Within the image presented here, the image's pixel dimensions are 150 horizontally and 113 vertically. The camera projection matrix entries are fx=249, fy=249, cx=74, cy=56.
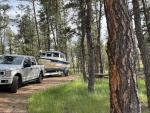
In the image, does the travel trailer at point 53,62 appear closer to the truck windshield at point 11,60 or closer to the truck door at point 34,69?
the truck door at point 34,69

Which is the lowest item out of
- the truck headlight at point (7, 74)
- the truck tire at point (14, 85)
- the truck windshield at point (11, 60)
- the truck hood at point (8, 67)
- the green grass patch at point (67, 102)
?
the green grass patch at point (67, 102)

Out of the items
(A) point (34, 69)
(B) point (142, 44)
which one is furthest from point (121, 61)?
(A) point (34, 69)

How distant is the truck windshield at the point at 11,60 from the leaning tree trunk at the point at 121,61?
8.79m

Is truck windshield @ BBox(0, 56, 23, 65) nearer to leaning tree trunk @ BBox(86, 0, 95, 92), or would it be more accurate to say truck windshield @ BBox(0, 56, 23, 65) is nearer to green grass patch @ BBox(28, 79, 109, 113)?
green grass patch @ BBox(28, 79, 109, 113)

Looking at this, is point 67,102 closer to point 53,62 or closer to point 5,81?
point 5,81

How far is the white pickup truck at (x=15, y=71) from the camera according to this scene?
36.3 feet

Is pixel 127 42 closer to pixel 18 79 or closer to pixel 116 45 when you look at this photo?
pixel 116 45

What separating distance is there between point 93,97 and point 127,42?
6.65 metres

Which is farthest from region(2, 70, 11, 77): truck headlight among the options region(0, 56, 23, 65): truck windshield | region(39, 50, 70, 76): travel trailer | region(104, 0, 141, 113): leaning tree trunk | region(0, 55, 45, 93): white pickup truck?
region(39, 50, 70, 76): travel trailer

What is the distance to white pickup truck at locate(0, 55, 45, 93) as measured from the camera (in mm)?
11062

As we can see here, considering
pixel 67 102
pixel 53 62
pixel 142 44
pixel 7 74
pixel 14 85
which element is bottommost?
pixel 67 102

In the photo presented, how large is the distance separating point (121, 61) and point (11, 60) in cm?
928

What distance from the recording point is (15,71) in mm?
11641

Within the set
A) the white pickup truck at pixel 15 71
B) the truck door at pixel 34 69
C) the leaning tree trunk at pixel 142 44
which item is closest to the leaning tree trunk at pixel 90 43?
the leaning tree trunk at pixel 142 44
